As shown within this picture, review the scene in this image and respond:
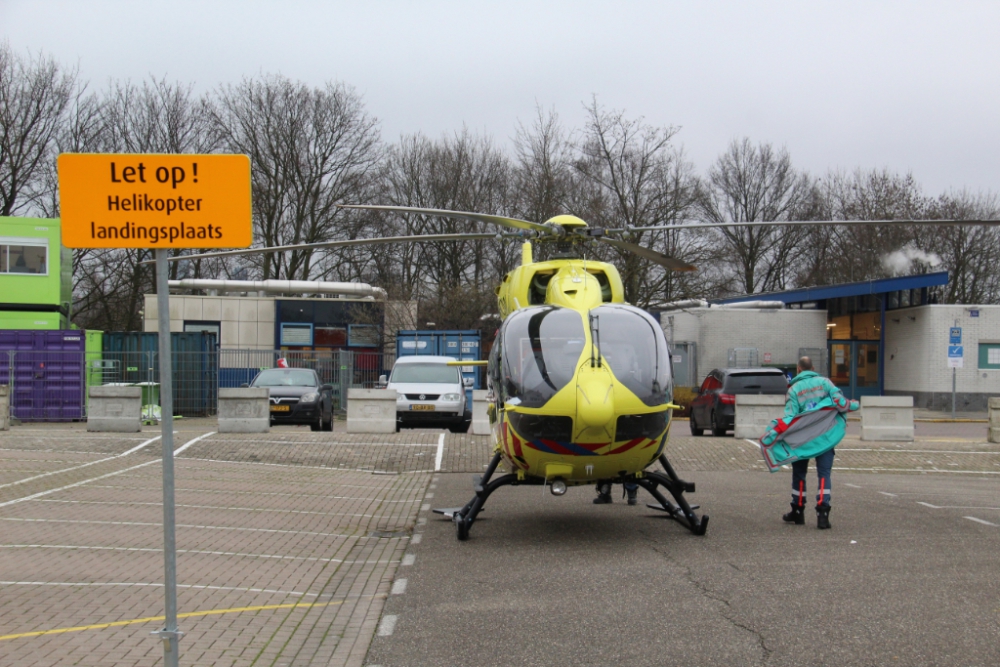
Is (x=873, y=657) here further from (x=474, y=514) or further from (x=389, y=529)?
(x=389, y=529)

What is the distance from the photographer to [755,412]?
18.8m

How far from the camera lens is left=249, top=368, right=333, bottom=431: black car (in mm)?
22219

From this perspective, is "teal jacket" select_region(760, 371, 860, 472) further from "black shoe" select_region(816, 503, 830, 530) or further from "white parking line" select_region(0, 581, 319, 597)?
"white parking line" select_region(0, 581, 319, 597)

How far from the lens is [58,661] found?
17.6 feet

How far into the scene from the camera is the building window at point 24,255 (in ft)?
88.2

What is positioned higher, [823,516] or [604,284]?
[604,284]

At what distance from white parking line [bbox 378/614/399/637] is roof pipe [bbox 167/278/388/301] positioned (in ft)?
111

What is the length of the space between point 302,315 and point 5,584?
109 feet

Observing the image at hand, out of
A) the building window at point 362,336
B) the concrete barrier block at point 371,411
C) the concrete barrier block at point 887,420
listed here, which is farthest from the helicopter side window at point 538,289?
the building window at point 362,336

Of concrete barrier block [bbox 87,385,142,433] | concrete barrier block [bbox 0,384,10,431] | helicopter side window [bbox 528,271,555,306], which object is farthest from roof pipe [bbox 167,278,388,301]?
helicopter side window [bbox 528,271,555,306]

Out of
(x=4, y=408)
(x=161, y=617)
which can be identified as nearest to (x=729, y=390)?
(x=4, y=408)

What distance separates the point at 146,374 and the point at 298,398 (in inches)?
304

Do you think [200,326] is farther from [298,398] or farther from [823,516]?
[823,516]

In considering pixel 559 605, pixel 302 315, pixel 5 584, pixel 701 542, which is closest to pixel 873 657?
pixel 559 605
